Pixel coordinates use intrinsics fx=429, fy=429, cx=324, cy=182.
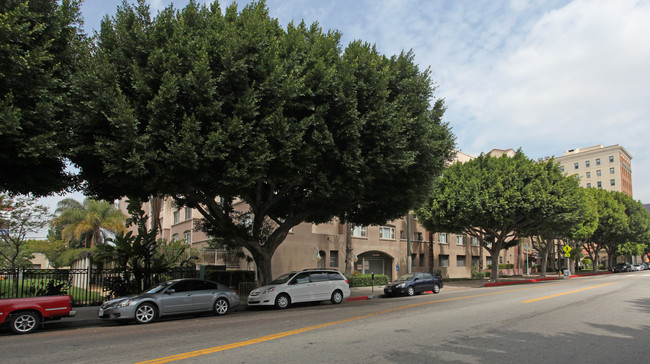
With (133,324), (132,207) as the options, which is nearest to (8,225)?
(132,207)

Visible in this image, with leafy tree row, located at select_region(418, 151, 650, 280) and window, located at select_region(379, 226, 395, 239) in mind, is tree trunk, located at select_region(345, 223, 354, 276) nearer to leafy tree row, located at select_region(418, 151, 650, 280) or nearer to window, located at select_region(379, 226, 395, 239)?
leafy tree row, located at select_region(418, 151, 650, 280)

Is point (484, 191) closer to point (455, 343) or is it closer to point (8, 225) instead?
point (455, 343)

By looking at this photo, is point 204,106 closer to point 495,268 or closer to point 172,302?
point 172,302

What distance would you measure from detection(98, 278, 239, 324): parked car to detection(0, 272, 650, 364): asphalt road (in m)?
0.59

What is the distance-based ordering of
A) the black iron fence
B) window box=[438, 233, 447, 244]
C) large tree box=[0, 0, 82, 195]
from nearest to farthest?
large tree box=[0, 0, 82, 195], the black iron fence, window box=[438, 233, 447, 244]

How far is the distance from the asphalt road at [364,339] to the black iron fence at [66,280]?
4264 mm

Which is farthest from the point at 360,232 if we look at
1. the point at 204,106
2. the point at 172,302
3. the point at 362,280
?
the point at 204,106

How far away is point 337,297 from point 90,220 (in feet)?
99.8

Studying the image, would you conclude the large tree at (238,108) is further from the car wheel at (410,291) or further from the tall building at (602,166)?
the tall building at (602,166)

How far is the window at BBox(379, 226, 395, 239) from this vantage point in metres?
36.9

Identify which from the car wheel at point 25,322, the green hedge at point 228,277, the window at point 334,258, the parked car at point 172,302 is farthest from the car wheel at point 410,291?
the car wheel at point 25,322

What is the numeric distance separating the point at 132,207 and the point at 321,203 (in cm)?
892

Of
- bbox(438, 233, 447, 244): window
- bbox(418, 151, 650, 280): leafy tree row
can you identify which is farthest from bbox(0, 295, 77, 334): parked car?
bbox(438, 233, 447, 244): window

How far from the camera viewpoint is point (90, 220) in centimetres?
3928
